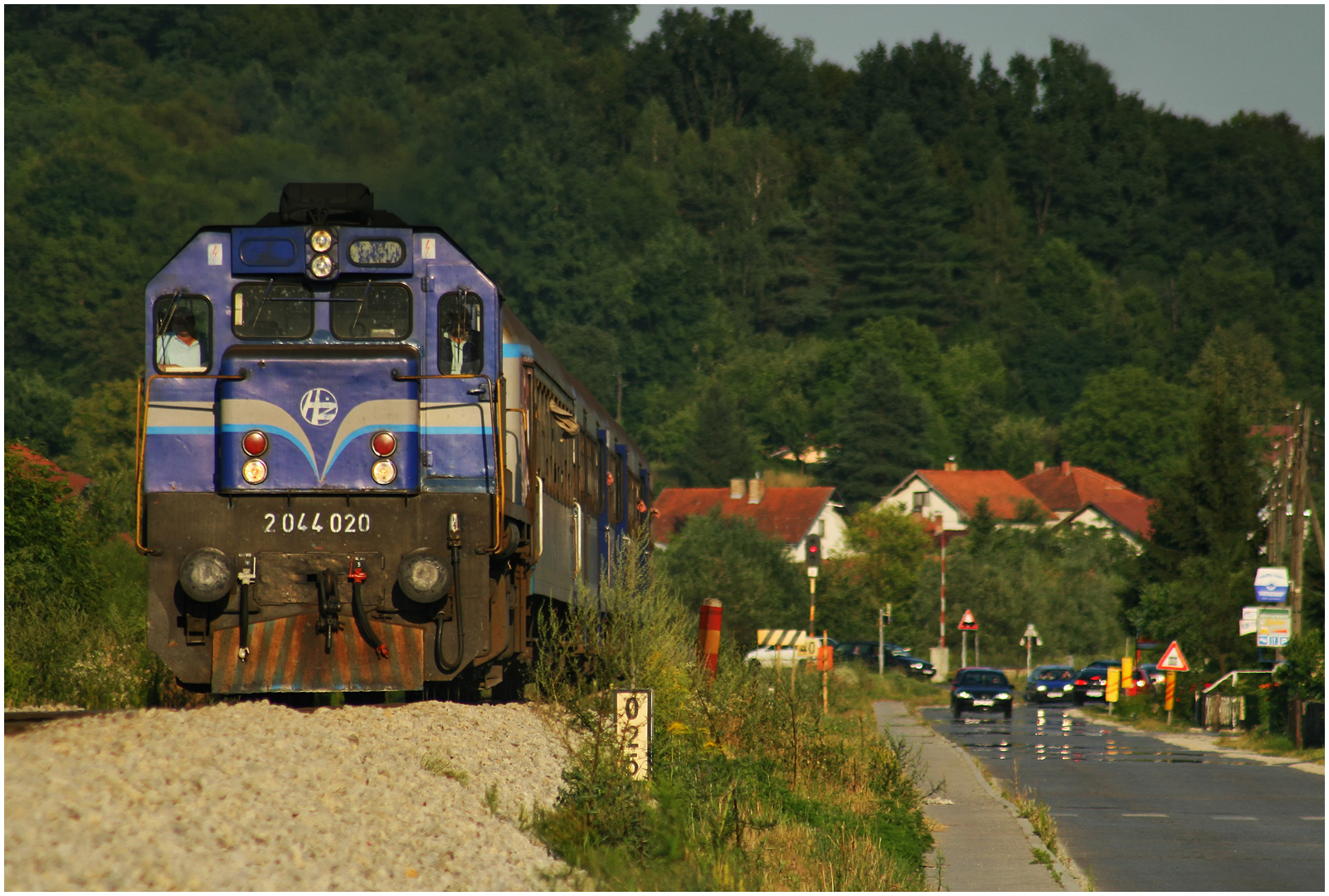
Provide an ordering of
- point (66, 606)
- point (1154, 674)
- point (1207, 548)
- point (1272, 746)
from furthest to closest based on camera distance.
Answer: point (1207, 548), point (1154, 674), point (1272, 746), point (66, 606)

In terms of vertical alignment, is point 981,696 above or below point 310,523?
below

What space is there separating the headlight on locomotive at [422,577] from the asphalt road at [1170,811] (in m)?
5.33

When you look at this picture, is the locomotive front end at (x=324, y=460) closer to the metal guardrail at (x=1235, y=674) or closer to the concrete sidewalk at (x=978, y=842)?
the concrete sidewalk at (x=978, y=842)

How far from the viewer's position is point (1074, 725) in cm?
3409

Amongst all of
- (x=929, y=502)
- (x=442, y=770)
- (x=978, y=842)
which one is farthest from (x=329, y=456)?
(x=929, y=502)

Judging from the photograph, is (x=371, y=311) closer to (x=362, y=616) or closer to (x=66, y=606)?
(x=362, y=616)

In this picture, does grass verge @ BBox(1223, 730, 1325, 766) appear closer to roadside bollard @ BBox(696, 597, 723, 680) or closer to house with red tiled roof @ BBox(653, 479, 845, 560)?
roadside bollard @ BBox(696, 597, 723, 680)

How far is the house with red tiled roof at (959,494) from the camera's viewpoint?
10012 cm

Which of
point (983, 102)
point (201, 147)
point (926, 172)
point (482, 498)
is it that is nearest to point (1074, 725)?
point (482, 498)

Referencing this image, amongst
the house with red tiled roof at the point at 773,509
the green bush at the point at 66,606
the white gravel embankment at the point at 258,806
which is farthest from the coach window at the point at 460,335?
the house with red tiled roof at the point at 773,509

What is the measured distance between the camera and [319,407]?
1312 centimetres

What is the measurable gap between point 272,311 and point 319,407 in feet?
3.25

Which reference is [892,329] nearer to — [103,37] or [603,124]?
[603,124]

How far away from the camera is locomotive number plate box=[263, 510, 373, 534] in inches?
509
